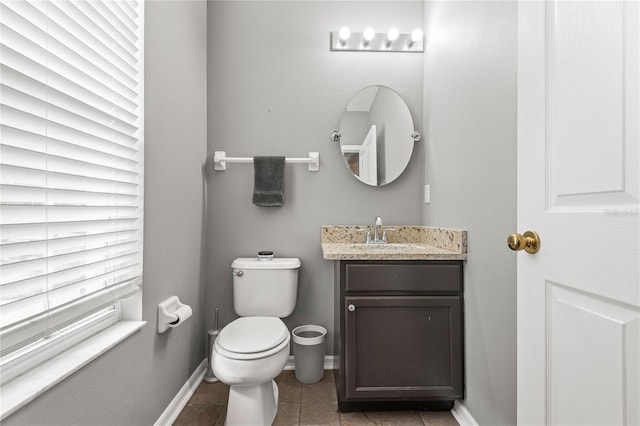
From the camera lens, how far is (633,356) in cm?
57

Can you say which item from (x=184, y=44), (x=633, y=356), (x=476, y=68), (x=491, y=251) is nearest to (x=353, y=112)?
(x=476, y=68)

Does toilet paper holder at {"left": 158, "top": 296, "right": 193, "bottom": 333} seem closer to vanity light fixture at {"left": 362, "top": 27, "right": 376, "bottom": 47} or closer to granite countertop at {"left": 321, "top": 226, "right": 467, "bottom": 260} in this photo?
granite countertop at {"left": 321, "top": 226, "right": 467, "bottom": 260}

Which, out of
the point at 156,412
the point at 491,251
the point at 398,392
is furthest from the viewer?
the point at 398,392

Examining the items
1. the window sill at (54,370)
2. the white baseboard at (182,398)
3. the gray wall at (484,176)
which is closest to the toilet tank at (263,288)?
the white baseboard at (182,398)

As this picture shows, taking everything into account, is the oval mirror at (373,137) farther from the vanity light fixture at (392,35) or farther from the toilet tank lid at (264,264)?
the toilet tank lid at (264,264)

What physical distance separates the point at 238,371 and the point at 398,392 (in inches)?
30.6

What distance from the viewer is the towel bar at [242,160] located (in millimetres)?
2061

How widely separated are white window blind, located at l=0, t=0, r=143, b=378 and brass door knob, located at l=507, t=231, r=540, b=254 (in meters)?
1.26

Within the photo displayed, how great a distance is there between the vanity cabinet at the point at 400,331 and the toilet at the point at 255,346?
36 cm

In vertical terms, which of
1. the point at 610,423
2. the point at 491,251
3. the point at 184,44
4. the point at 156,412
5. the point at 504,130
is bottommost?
the point at 156,412

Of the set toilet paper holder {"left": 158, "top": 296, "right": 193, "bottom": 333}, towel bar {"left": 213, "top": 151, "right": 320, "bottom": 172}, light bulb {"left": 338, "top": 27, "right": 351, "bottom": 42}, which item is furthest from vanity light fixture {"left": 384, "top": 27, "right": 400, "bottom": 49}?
toilet paper holder {"left": 158, "top": 296, "right": 193, "bottom": 333}

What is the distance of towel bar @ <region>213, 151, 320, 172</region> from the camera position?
A: 2.06 meters

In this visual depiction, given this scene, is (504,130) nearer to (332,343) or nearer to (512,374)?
(512,374)

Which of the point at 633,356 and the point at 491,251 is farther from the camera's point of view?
the point at 491,251
